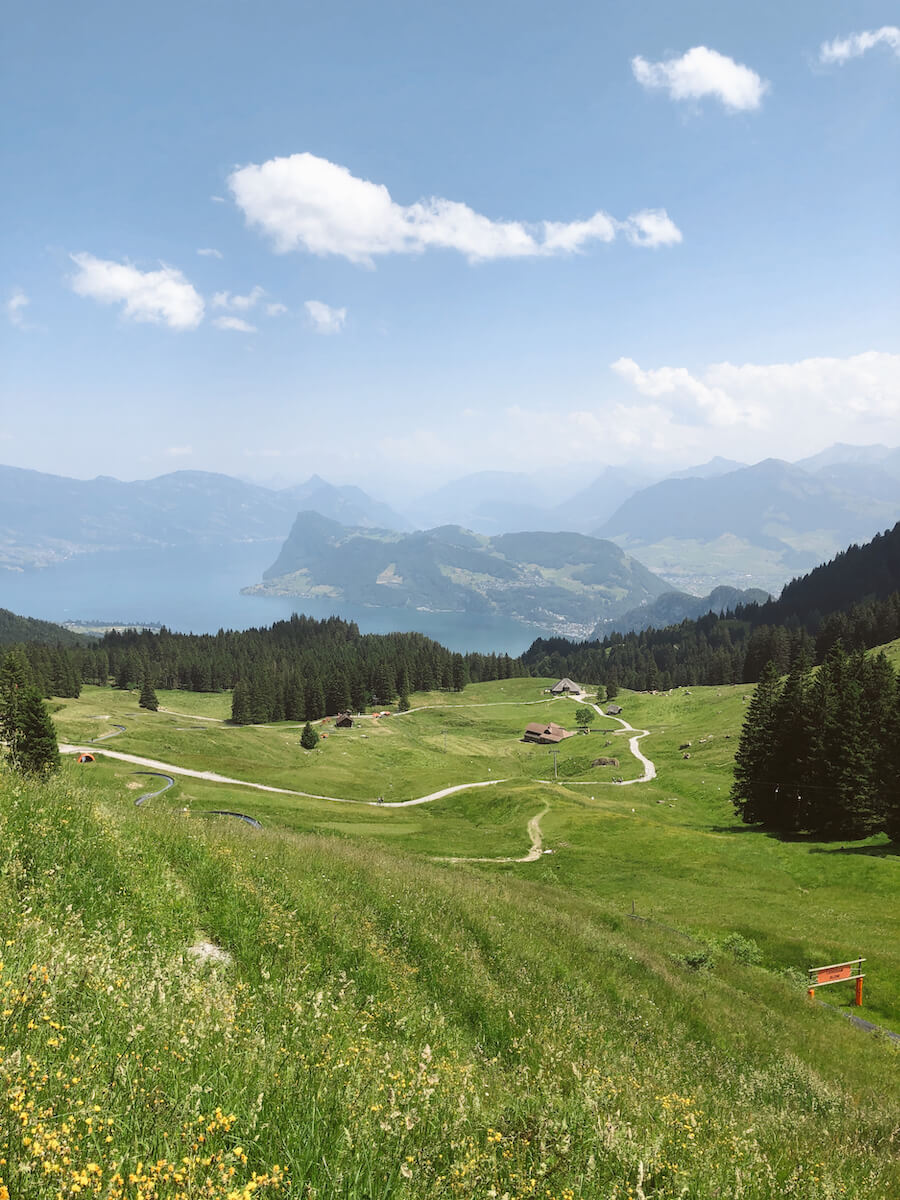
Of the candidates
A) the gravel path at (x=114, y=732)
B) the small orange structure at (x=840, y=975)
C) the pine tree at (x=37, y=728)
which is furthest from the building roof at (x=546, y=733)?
the small orange structure at (x=840, y=975)

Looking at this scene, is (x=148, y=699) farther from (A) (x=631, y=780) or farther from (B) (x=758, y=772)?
(B) (x=758, y=772)

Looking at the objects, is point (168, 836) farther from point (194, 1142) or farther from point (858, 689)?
point (858, 689)

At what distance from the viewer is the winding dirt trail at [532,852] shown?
152 feet

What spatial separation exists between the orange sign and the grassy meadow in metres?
0.80

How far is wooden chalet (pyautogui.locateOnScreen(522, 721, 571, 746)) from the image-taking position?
130375 mm

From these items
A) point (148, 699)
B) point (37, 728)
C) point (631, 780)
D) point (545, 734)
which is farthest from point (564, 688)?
point (37, 728)

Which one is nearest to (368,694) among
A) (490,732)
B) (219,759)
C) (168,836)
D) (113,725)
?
(490,732)

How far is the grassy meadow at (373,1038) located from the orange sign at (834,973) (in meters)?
0.80

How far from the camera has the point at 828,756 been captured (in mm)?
55625

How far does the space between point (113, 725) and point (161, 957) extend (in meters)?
116

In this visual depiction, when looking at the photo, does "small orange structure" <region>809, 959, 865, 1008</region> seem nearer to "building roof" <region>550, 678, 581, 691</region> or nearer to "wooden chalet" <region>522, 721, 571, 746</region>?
"wooden chalet" <region>522, 721, 571, 746</region>

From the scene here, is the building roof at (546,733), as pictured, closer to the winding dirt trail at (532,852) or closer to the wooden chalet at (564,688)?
the wooden chalet at (564,688)

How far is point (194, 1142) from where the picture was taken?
4020mm

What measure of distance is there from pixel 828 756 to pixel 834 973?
115 feet
